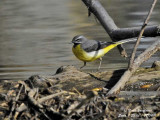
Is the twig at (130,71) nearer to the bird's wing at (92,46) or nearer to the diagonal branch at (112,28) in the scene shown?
the diagonal branch at (112,28)

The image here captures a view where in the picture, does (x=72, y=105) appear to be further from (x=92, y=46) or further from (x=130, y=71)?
(x=92, y=46)

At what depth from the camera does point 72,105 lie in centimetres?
644

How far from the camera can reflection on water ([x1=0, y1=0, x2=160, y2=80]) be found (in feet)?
38.0

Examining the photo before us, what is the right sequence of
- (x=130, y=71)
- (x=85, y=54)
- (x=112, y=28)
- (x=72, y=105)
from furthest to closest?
(x=85, y=54) < (x=112, y=28) < (x=130, y=71) < (x=72, y=105)

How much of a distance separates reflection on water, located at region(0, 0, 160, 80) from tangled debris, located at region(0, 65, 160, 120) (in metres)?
3.67

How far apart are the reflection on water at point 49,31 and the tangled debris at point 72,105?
145 inches

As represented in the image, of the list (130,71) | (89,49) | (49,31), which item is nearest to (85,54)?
(89,49)

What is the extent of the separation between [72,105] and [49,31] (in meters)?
9.77

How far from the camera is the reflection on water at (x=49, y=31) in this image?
1158 cm

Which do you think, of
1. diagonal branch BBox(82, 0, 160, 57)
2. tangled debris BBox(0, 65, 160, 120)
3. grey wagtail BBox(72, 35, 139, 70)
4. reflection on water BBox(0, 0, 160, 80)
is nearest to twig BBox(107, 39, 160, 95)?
tangled debris BBox(0, 65, 160, 120)

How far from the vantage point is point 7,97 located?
6957 mm

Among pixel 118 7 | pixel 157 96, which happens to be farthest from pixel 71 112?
pixel 118 7

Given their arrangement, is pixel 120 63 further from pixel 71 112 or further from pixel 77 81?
pixel 71 112

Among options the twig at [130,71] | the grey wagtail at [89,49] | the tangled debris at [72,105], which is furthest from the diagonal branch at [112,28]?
the tangled debris at [72,105]
